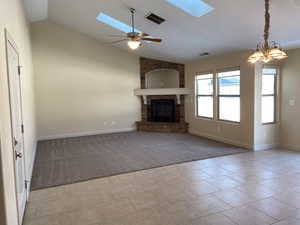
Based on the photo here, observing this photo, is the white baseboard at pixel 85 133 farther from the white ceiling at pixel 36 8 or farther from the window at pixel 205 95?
the white ceiling at pixel 36 8

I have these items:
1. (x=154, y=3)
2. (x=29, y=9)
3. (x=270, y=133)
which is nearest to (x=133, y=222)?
(x=154, y=3)

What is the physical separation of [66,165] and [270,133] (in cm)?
495

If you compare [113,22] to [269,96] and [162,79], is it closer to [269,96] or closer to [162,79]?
[162,79]

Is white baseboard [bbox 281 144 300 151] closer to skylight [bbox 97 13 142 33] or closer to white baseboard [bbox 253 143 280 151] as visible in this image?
white baseboard [bbox 253 143 280 151]

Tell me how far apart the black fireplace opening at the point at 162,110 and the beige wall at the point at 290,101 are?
3.64 m

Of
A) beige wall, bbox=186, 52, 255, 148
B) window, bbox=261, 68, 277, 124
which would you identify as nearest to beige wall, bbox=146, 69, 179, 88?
beige wall, bbox=186, 52, 255, 148

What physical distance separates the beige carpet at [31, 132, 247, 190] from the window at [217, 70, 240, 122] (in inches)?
33.6

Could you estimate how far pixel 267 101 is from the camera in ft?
18.1

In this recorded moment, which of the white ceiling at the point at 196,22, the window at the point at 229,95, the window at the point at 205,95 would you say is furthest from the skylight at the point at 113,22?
the window at the point at 229,95

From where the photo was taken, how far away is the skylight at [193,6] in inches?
156

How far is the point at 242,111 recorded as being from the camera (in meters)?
5.57

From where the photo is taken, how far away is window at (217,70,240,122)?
575cm

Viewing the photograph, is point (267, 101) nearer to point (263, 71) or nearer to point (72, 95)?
point (263, 71)

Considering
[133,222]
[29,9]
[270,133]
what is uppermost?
[29,9]
